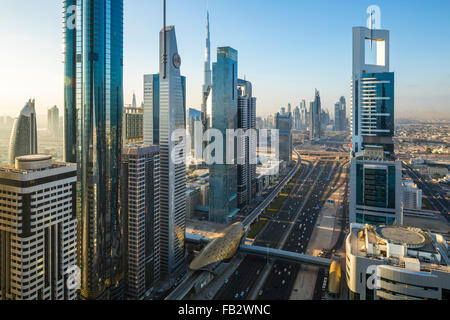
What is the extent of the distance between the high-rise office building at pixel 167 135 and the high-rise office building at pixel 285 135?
59159 millimetres

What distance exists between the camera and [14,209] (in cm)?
1619

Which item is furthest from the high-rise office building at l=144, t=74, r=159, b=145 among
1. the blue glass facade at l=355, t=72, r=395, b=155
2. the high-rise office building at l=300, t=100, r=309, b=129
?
the high-rise office building at l=300, t=100, r=309, b=129

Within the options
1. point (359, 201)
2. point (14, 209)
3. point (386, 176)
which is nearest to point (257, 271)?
point (359, 201)

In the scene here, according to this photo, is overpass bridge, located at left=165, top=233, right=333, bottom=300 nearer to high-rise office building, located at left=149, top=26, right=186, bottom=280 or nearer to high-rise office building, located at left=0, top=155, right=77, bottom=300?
high-rise office building, located at left=149, top=26, right=186, bottom=280

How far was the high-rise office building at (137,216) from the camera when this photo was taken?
83.6 feet

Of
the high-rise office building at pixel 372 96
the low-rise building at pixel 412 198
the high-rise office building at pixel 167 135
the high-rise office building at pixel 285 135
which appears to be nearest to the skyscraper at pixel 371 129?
the high-rise office building at pixel 372 96

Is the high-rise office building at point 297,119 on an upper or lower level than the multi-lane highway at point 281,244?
upper

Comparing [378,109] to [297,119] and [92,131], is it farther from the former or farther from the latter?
[297,119]

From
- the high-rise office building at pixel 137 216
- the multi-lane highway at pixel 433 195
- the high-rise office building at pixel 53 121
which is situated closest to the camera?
the high-rise office building at pixel 53 121

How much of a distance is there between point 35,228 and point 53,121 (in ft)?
36.5

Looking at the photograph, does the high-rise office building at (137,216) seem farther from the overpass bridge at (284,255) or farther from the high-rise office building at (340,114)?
the high-rise office building at (340,114)

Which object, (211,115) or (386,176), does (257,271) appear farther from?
(211,115)

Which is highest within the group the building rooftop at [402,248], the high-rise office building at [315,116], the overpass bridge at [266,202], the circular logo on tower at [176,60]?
the high-rise office building at [315,116]

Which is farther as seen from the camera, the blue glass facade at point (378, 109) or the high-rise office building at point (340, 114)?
the high-rise office building at point (340, 114)
